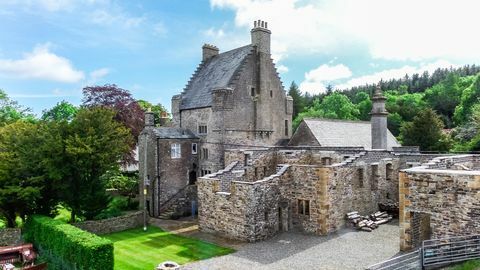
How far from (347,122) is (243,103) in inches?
484

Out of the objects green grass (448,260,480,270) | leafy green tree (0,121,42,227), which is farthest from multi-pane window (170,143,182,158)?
green grass (448,260,480,270)

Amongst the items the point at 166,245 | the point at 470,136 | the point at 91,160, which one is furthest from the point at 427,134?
the point at 91,160

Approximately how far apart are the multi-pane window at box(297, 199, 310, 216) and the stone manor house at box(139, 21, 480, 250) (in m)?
0.09

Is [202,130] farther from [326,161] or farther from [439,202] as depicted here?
[439,202]

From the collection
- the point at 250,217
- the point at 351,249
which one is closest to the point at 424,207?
the point at 351,249

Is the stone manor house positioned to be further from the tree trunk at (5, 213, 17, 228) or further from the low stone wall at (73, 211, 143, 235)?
the tree trunk at (5, 213, 17, 228)

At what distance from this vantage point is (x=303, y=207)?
2327cm

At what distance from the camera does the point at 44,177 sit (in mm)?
24266

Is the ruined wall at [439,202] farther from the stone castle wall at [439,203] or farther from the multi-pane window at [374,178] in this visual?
the multi-pane window at [374,178]

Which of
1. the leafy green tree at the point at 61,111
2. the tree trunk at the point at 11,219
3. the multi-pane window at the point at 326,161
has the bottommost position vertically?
the tree trunk at the point at 11,219

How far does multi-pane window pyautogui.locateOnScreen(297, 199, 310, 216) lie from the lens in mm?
23047

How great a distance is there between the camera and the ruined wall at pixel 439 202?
49.1 ft

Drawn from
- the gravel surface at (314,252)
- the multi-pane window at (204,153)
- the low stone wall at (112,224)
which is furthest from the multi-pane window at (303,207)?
the low stone wall at (112,224)

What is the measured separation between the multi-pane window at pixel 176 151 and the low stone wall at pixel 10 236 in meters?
12.1
